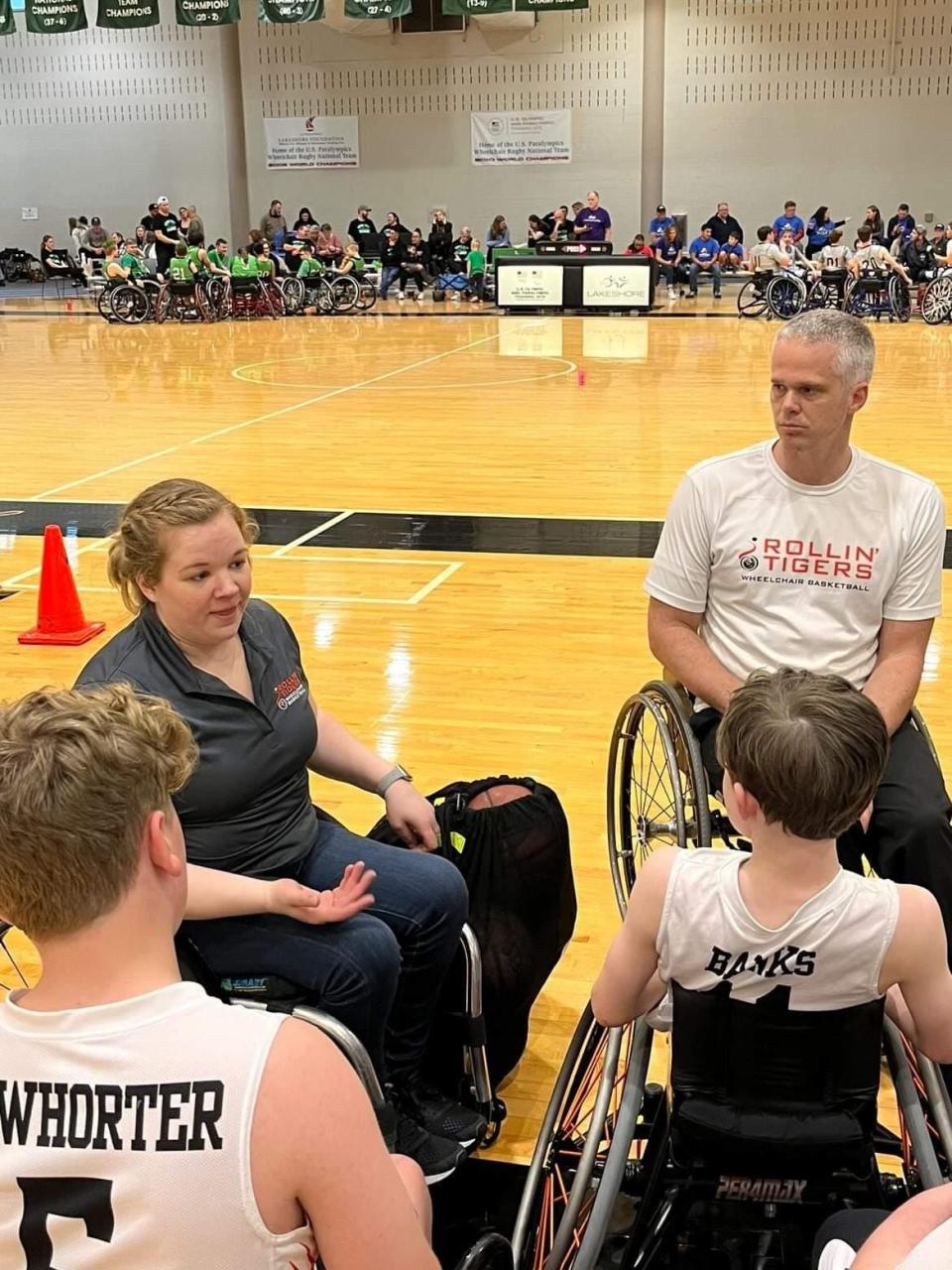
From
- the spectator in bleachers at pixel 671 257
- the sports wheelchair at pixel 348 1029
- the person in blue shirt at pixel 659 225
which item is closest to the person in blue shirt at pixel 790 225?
the spectator in bleachers at pixel 671 257

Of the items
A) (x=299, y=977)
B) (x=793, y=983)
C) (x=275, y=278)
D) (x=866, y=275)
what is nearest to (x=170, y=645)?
(x=299, y=977)

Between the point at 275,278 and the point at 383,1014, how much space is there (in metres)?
17.6

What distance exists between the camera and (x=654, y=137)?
22.0 m

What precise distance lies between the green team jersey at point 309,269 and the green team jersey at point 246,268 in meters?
Answer: 0.98

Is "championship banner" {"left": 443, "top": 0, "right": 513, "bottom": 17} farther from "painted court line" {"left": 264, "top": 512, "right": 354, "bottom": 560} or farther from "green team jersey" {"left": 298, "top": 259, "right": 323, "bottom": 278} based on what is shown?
"painted court line" {"left": 264, "top": 512, "right": 354, "bottom": 560}

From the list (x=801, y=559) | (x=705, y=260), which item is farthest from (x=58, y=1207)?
(x=705, y=260)

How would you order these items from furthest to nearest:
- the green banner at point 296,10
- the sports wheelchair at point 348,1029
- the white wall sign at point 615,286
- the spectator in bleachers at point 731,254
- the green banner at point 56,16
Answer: the spectator in bleachers at point 731,254, the green banner at point 56,16, the green banner at point 296,10, the white wall sign at point 615,286, the sports wheelchair at point 348,1029

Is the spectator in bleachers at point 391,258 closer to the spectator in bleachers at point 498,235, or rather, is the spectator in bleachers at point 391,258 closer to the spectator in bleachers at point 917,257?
the spectator in bleachers at point 498,235

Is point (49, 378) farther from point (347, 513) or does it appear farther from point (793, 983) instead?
point (793, 983)

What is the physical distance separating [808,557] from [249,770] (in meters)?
1.15

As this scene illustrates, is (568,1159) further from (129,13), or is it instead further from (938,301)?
(129,13)

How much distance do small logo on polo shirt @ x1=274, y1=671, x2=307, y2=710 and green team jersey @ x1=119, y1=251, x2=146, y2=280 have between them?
1635 cm

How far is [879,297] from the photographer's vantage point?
15992mm

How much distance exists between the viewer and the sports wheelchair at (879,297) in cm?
1572
